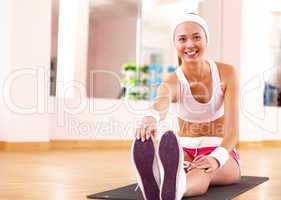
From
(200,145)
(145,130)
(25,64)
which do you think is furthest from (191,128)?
(25,64)

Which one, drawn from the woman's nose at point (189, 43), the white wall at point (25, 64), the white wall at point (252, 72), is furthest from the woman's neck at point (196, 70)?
the white wall at point (252, 72)

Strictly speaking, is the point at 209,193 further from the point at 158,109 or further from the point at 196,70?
the point at 196,70

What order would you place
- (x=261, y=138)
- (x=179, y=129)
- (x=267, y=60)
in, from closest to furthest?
(x=179, y=129), (x=261, y=138), (x=267, y=60)

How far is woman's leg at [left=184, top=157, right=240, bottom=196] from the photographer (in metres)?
2.02

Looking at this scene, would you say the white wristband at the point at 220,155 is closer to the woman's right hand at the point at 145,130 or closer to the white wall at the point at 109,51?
the woman's right hand at the point at 145,130

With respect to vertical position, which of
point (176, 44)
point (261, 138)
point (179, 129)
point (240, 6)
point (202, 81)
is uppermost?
point (240, 6)

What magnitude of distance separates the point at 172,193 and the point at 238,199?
0.50 metres

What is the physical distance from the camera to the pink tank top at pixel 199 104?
2.26m

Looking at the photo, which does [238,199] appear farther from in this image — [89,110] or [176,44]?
[89,110]

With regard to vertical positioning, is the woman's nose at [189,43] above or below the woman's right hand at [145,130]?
above

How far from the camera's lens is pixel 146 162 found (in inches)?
71.2

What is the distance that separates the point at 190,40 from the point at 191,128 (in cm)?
45

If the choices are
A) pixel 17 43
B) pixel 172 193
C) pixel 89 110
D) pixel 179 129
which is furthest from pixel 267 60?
pixel 172 193

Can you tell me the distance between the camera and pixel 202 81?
2.28 meters
